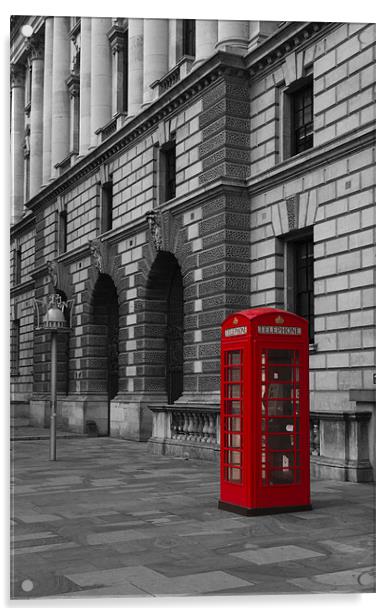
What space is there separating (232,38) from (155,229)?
546 centimetres

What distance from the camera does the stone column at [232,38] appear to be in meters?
15.6

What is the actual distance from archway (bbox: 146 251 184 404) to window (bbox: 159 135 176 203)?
174cm

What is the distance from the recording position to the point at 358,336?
44.2 feet

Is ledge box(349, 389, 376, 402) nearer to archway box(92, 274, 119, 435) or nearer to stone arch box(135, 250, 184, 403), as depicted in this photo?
stone arch box(135, 250, 184, 403)

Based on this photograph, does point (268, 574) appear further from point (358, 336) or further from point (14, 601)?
point (358, 336)

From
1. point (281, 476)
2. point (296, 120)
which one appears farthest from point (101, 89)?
point (281, 476)

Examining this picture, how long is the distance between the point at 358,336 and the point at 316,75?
504cm

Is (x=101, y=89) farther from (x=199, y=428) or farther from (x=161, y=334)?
(x=199, y=428)

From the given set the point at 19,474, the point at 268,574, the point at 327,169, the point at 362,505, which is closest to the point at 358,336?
the point at 327,169

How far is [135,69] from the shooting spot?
1778 cm

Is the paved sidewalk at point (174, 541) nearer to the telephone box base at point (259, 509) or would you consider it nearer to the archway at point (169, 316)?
the telephone box base at point (259, 509)

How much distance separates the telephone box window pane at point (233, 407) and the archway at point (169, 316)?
11.5 meters

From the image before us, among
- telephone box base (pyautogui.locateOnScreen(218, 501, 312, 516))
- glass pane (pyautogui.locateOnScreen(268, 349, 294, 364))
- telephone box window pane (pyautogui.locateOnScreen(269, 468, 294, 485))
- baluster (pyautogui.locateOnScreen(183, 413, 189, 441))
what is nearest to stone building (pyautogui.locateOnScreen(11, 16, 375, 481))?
baluster (pyautogui.locateOnScreen(183, 413, 189, 441))

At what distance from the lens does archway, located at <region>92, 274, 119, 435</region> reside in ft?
74.8
